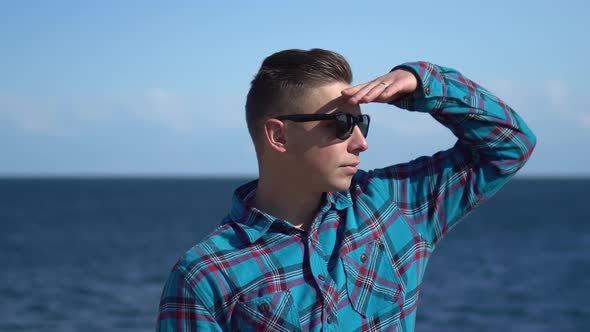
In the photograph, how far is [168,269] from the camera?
40250 millimetres

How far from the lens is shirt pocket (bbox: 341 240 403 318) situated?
2934 mm

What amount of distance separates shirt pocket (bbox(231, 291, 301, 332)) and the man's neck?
0.34m

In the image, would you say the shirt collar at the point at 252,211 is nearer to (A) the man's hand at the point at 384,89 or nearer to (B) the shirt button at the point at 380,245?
(B) the shirt button at the point at 380,245

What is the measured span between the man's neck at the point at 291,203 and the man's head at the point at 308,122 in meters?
0.04

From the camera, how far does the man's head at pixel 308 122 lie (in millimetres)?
2973

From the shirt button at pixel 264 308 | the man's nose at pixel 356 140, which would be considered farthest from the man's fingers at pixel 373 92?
the shirt button at pixel 264 308

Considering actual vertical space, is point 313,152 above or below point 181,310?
above

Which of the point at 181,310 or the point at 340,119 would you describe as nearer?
the point at 181,310

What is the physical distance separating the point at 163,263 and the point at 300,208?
4131cm

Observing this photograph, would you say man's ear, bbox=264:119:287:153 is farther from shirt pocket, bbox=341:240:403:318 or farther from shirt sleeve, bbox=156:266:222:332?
shirt sleeve, bbox=156:266:222:332

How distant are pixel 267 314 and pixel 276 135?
66cm

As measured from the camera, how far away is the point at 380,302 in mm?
2963

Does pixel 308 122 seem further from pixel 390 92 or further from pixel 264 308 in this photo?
pixel 264 308

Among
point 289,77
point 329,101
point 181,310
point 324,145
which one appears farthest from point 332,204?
point 181,310
